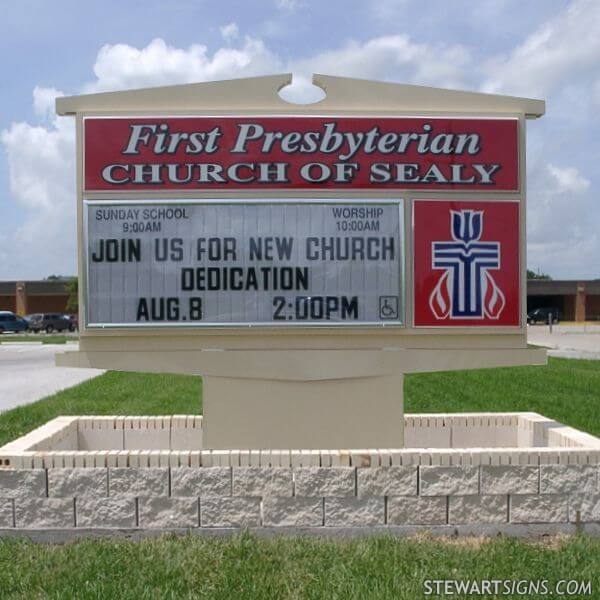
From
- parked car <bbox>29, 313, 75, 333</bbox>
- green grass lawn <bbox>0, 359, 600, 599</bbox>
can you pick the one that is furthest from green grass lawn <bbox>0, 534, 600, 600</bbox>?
parked car <bbox>29, 313, 75, 333</bbox>

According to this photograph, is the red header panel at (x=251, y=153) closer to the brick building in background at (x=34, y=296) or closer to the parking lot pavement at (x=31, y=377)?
the parking lot pavement at (x=31, y=377)

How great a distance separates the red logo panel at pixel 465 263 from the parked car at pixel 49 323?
5149 cm

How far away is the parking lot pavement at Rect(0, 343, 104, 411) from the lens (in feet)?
48.8

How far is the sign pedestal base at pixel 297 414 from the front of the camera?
5871mm

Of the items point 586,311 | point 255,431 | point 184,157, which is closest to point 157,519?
point 255,431

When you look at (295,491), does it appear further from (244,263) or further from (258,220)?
(258,220)

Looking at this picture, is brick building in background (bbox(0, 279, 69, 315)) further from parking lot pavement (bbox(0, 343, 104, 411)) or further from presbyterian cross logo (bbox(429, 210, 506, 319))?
presbyterian cross logo (bbox(429, 210, 506, 319))

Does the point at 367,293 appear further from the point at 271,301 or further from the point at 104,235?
the point at 104,235

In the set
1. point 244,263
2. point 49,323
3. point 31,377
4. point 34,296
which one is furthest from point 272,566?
point 34,296

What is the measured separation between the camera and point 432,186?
5914 millimetres

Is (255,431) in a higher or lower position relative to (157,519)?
higher

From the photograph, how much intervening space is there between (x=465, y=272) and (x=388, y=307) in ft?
2.40

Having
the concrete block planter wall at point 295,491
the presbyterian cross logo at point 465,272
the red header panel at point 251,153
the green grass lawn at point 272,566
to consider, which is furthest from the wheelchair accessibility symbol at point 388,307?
the green grass lawn at point 272,566

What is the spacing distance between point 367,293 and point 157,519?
246cm
